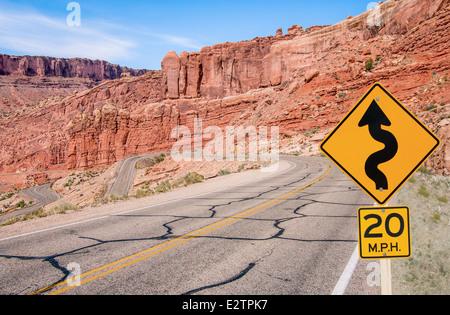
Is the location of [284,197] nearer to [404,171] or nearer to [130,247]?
[130,247]

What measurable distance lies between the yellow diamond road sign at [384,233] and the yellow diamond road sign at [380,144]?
257mm

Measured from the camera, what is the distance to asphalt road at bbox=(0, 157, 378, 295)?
417 cm

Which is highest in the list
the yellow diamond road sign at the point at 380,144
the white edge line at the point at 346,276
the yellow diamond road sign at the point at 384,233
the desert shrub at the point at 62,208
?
the yellow diamond road sign at the point at 380,144

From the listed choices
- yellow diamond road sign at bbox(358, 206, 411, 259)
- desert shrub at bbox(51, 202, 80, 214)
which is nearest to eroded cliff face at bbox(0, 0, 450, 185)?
yellow diamond road sign at bbox(358, 206, 411, 259)

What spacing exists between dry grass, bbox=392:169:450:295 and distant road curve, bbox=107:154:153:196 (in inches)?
1443

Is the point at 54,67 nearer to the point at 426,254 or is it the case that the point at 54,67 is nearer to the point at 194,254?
the point at 194,254

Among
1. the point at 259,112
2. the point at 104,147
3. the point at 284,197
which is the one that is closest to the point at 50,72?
the point at 104,147

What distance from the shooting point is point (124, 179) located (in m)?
49.9

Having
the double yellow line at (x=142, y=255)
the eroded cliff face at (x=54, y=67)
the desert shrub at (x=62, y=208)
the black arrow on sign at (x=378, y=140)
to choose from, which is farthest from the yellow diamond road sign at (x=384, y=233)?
the eroded cliff face at (x=54, y=67)

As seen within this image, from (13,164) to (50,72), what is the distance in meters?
105

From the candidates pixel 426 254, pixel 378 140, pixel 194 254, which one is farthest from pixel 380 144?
pixel 194 254

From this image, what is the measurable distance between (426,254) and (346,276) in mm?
1803

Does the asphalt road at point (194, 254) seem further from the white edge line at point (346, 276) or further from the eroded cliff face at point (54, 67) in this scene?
the eroded cliff face at point (54, 67)

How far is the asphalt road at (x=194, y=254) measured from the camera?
4.17m
